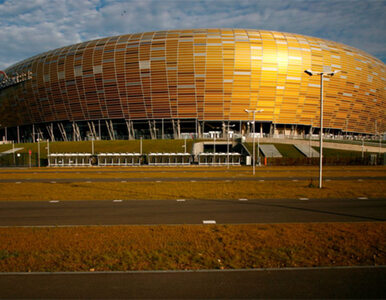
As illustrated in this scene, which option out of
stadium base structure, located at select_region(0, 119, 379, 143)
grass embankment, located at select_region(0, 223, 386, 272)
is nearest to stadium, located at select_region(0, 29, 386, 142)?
stadium base structure, located at select_region(0, 119, 379, 143)

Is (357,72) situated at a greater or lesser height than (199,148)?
greater

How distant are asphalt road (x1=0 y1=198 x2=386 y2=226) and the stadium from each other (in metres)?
49.6

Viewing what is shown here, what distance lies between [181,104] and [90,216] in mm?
56804

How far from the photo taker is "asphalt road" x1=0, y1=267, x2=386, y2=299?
468 cm

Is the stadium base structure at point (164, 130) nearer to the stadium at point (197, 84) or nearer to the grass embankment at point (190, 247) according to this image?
the stadium at point (197, 84)

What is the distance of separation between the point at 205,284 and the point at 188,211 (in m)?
6.34

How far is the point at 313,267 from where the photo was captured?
221 inches

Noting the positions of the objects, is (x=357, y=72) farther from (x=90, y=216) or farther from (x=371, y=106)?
(x=90, y=216)

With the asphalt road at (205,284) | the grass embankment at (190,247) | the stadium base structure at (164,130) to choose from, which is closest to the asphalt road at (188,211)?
the grass embankment at (190,247)

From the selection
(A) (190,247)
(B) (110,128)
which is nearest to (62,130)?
(B) (110,128)

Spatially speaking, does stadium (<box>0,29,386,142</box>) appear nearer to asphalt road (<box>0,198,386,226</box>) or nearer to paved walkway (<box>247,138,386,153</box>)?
paved walkway (<box>247,138,386,153</box>)

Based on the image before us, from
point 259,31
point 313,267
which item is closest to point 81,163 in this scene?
point 313,267

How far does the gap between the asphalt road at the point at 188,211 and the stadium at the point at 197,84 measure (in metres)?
49.6

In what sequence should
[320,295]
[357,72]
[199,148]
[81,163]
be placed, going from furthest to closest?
1. [357,72]
2. [199,148]
3. [81,163]
4. [320,295]
